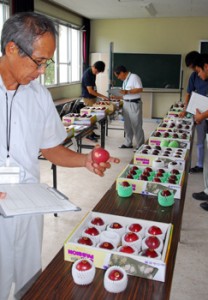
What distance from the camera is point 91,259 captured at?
109 cm

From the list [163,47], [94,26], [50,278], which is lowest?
[50,278]

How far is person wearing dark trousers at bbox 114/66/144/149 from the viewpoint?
4992 mm

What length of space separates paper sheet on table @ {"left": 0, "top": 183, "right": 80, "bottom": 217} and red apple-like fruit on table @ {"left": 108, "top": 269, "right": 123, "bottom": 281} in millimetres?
235

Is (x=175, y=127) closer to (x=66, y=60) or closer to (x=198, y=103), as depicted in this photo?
(x=198, y=103)

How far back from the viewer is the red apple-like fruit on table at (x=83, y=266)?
1.01m

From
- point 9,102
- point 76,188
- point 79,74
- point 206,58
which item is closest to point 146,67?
point 79,74

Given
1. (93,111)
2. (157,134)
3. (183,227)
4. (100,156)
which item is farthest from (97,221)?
(93,111)

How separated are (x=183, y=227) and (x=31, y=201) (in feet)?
6.86

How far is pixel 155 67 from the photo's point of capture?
7984mm

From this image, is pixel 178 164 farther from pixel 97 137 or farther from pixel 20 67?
pixel 97 137

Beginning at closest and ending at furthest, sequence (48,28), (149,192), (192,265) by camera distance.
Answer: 1. (48,28)
2. (149,192)
3. (192,265)

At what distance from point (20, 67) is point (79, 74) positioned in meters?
7.63

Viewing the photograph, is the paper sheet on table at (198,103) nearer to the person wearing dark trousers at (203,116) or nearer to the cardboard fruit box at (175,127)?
the person wearing dark trousers at (203,116)

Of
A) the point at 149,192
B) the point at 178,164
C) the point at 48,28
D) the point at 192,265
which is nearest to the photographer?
the point at 48,28
